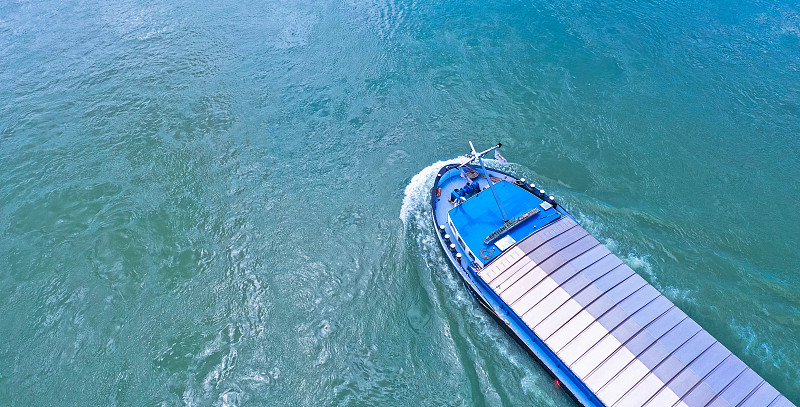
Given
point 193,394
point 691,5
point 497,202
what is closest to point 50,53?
point 193,394

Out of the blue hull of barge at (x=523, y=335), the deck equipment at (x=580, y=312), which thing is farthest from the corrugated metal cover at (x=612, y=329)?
the blue hull of barge at (x=523, y=335)

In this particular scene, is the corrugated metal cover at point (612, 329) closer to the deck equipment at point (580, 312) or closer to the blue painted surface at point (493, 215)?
the deck equipment at point (580, 312)

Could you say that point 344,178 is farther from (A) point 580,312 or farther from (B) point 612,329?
(B) point 612,329

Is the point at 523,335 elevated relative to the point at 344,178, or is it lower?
lower

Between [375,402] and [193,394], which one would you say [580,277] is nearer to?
[375,402]

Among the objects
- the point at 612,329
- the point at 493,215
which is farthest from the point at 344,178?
the point at 612,329

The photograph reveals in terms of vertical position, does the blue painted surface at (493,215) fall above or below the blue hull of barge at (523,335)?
above
